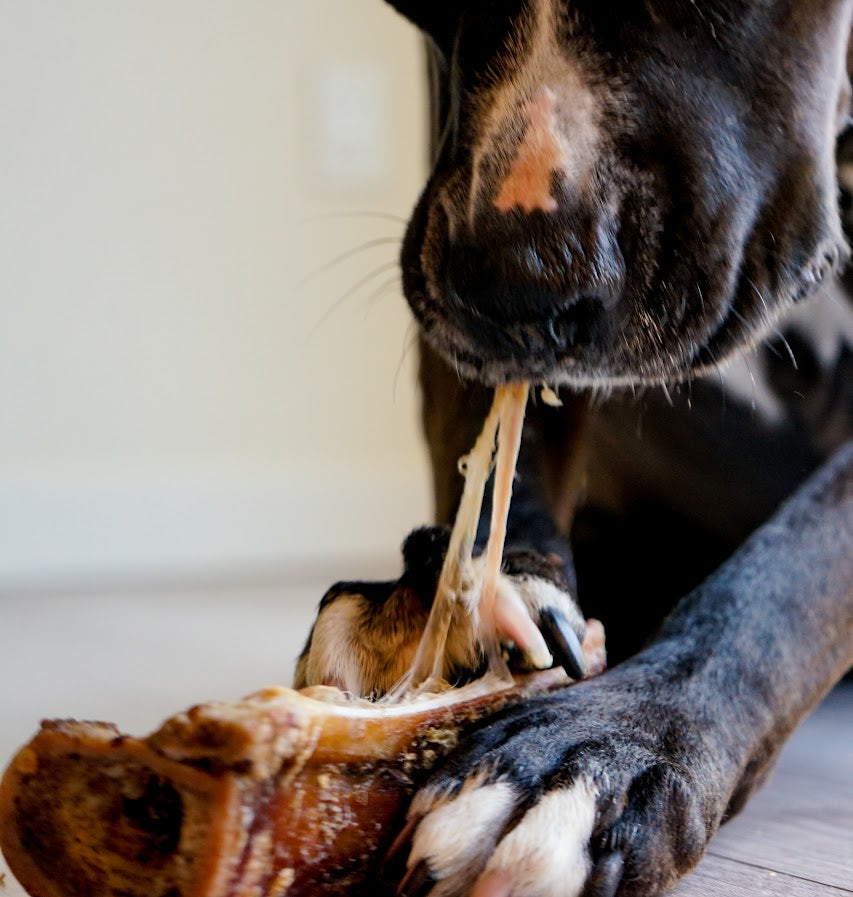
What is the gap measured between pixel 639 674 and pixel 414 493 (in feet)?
5.61

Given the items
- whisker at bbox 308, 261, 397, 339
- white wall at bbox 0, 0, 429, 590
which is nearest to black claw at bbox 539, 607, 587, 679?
whisker at bbox 308, 261, 397, 339

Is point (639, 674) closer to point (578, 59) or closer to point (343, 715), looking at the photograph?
point (343, 715)

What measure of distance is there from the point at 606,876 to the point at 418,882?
0.32 feet

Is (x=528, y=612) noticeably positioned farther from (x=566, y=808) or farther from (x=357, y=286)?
(x=357, y=286)

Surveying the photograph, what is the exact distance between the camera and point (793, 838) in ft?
2.51

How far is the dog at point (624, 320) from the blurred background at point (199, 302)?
110cm

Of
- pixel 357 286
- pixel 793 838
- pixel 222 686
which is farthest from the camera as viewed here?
pixel 222 686

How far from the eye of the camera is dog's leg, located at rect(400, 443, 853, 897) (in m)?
0.57

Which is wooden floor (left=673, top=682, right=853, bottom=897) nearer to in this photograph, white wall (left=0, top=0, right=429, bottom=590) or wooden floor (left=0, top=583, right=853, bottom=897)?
wooden floor (left=0, top=583, right=853, bottom=897)

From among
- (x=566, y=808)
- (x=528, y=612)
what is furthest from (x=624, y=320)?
(x=566, y=808)

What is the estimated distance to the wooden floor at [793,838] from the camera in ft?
2.23

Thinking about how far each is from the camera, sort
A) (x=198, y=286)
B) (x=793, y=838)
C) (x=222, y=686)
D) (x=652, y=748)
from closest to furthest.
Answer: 1. (x=652, y=748)
2. (x=793, y=838)
3. (x=222, y=686)
4. (x=198, y=286)

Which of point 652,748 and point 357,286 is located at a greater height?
point 357,286

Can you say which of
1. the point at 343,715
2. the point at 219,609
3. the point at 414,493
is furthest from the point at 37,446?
the point at 343,715
